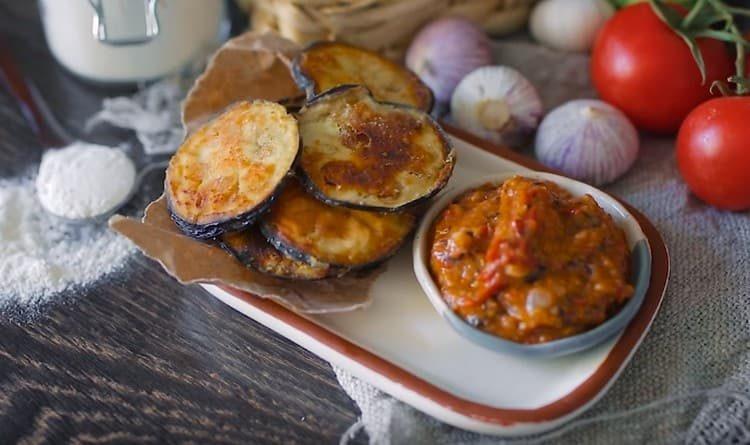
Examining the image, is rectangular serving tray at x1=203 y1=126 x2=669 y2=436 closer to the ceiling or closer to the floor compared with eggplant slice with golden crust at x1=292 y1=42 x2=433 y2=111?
closer to the floor

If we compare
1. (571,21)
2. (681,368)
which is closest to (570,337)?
(681,368)

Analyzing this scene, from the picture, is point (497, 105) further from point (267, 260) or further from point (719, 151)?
point (267, 260)

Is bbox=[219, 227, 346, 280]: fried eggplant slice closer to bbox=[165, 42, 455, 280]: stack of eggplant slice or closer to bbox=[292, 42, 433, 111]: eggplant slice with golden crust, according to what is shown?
bbox=[165, 42, 455, 280]: stack of eggplant slice

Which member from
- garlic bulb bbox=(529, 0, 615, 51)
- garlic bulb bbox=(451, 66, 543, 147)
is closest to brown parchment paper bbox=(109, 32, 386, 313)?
garlic bulb bbox=(451, 66, 543, 147)

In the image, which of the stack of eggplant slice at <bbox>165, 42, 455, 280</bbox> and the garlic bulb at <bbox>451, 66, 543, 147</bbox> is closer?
the stack of eggplant slice at <bbox>165, 42, 455, 280</bbox>

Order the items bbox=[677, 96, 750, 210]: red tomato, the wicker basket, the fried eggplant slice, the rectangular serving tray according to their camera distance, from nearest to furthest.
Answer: the rectangular serving tray < the fried eggplant slice < bbox=[677, 96, 750, 210]: red tomato < the wicker basket

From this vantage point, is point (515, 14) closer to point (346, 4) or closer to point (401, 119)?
point (346, 4)
